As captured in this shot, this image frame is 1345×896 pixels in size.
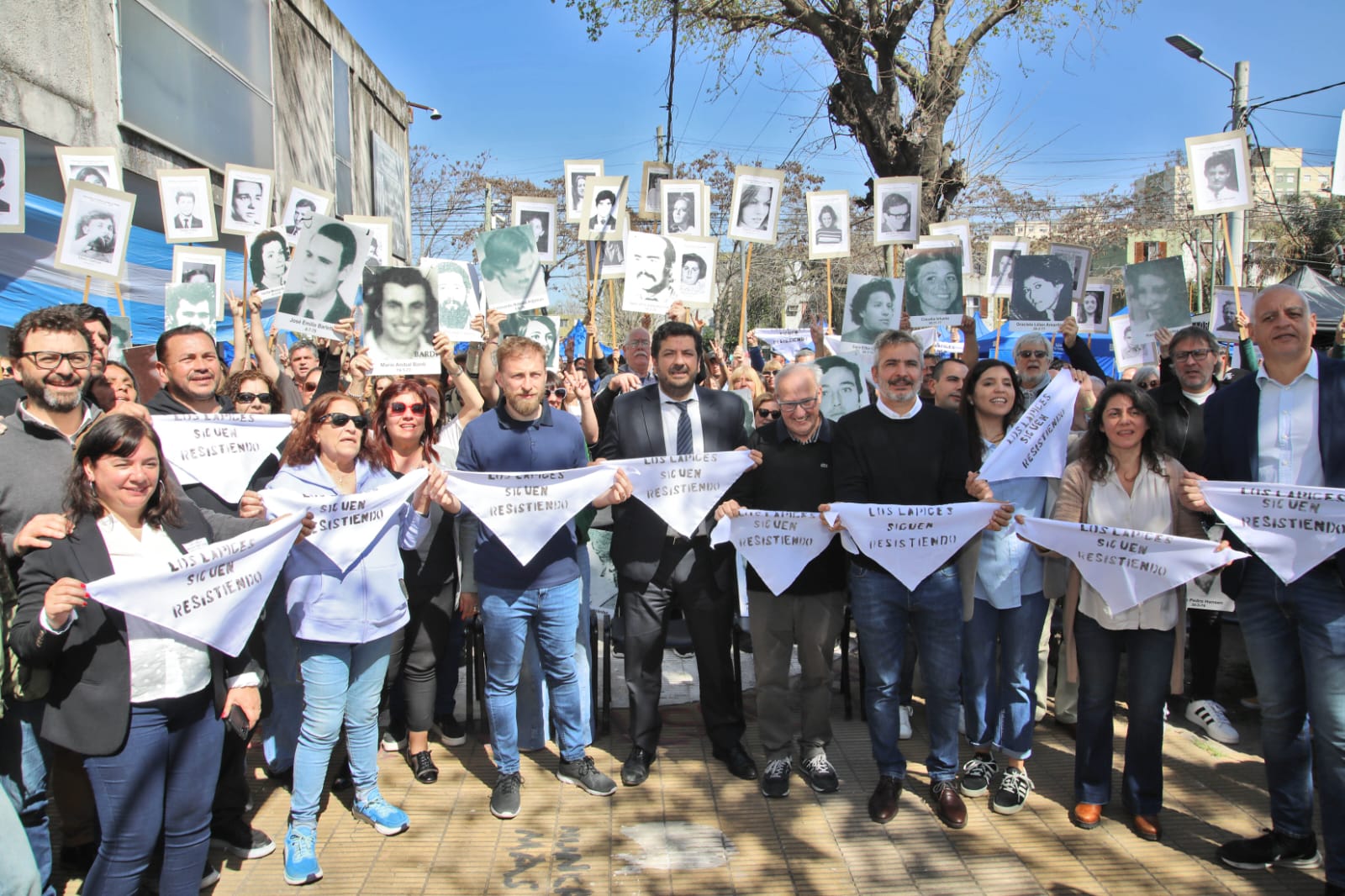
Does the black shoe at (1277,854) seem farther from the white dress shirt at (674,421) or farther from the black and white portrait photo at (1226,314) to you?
the black and white portrait photo at (1226,314)

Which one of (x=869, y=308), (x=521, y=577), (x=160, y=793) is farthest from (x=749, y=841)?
(x=869, y=308)

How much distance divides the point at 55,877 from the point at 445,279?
145 inches

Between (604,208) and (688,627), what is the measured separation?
4.33 m

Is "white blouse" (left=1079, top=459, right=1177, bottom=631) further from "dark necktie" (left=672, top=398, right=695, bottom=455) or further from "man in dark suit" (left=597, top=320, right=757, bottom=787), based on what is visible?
"dark necktie" (left=672, top=398, right=695, bottom=455)

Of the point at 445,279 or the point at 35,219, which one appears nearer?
the point at 445,279

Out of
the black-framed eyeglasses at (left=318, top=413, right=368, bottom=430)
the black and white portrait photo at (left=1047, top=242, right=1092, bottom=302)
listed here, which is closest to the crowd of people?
the black-framed eyeglasses at (left=318, top=413, right=368, bottom=430)

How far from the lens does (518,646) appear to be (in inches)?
158

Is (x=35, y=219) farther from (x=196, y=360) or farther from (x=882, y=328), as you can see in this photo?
(x=882, y=328)

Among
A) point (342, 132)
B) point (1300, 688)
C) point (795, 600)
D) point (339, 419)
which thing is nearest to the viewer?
point (1300, 688)

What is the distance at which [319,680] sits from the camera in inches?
139

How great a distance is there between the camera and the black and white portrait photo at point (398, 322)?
15.1 ft

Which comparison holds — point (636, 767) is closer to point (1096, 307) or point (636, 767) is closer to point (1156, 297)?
point (1156, 297)

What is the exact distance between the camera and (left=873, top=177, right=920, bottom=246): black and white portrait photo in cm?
727

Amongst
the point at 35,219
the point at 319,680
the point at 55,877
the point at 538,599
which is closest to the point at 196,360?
the point at 319,680
